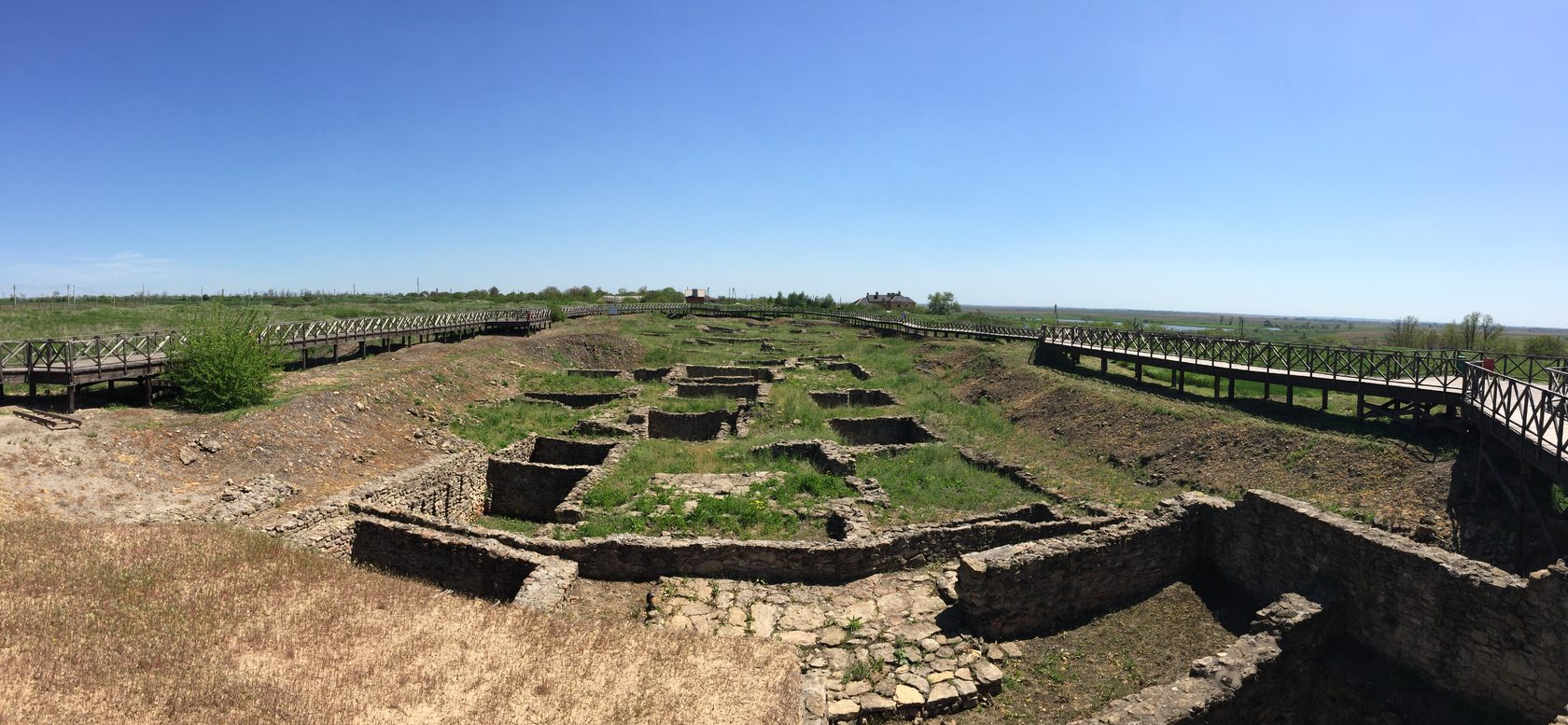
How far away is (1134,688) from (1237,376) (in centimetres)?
1804

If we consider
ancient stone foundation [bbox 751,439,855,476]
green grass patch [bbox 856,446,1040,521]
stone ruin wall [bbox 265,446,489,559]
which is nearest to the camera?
stone ruin wall [bbox 265,446,489,559]

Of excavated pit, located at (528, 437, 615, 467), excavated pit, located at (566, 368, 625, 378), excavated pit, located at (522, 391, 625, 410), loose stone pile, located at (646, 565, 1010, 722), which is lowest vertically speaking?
loose stone pile, located at (646, 565, 1010, 722)

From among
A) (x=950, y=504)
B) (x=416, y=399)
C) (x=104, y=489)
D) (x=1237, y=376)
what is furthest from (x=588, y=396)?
(x=1237, y=376)

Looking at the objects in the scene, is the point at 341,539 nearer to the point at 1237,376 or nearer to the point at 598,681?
the point at 598,681

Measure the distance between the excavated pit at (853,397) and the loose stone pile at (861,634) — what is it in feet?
50.4

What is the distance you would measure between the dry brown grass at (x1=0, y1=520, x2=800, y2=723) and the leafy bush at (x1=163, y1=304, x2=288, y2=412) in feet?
32.9

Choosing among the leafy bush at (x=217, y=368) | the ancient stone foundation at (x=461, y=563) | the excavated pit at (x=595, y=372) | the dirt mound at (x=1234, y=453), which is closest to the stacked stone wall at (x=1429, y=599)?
the dirt mound at (x=1234, y=453)

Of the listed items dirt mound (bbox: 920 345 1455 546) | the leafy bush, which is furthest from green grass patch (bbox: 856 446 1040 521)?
the leafy bush

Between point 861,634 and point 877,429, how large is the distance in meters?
13.3

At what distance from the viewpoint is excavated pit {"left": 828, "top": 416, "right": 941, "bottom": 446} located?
21.5 metres

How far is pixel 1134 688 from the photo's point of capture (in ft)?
26.8

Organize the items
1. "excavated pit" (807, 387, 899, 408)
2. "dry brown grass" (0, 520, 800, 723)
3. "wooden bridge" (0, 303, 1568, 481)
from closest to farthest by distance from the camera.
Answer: "dry brown grass" (0, 520, 800, 723) → "wooden bridge" (0, 303, 1568, 481) → "excavated pit" (807, 387, 899, 408)

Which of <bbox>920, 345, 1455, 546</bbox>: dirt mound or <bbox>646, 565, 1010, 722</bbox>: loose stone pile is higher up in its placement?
<bbox>920, 345, 1455, 546</bbox>: dirt mound

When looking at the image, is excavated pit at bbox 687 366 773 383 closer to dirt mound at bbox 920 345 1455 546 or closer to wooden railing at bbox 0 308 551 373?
dirt mound at bbox 920 345 1455 546
